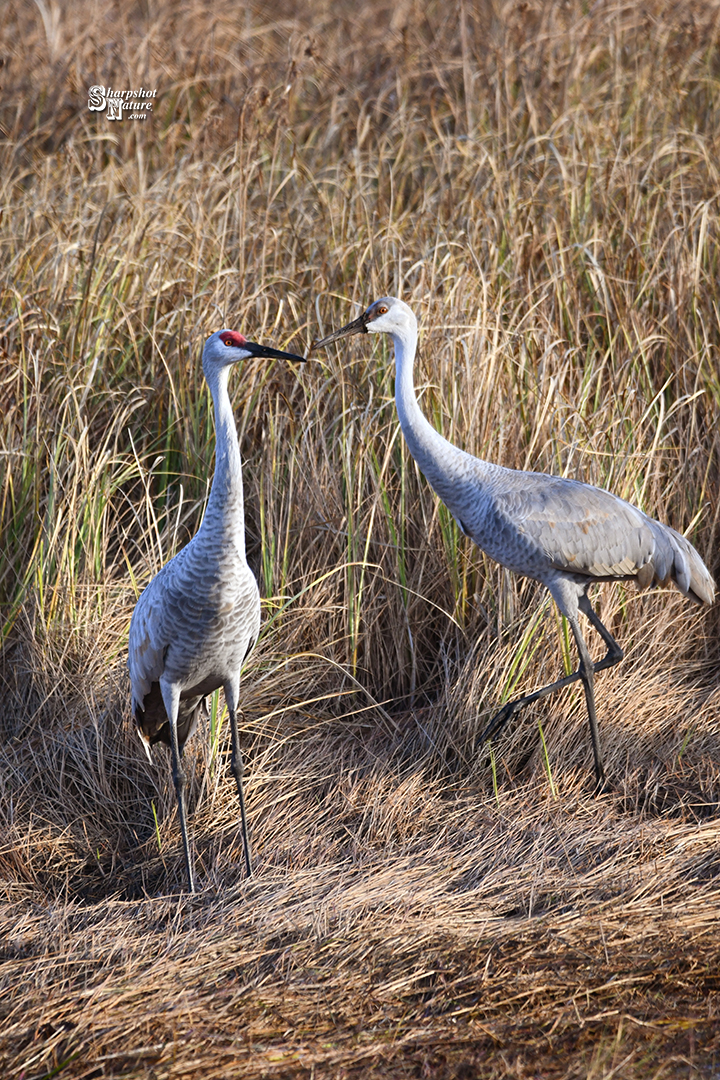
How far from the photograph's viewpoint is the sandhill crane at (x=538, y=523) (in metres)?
3.59

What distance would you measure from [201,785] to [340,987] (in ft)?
3.70

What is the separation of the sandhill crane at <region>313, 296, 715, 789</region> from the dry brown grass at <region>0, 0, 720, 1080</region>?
10.6 inches

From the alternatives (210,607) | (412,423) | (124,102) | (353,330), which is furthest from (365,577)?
(124,102)

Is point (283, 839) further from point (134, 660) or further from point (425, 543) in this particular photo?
point (425, 543)

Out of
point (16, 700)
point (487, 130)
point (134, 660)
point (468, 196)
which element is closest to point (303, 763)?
point (134, 660)

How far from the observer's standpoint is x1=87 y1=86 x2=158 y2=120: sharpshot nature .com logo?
227 inches

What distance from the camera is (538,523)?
3.58m

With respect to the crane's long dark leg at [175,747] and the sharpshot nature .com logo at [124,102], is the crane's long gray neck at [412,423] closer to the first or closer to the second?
the crane's long dark leg at [175,747]

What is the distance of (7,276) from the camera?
4723 mm

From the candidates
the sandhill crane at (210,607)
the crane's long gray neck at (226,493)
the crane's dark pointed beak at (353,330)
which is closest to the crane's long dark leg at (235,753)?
the sandhill crane at (210,607)

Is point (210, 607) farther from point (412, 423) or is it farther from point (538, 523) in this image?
point (538, 523)

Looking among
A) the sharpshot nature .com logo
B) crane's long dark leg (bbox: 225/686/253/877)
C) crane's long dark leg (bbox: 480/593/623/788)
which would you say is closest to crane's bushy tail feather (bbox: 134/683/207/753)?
crane's long dark leg (bbox: 225/686/253/877)

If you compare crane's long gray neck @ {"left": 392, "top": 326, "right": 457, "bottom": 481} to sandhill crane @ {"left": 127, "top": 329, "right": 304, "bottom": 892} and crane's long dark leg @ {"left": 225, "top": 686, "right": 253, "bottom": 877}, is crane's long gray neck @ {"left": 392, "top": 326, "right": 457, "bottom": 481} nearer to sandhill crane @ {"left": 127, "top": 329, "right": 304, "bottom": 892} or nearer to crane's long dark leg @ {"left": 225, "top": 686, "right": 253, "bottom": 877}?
sandhill crane @ {"left": 127, "top": 329, "right": 304, "bottom": 892}

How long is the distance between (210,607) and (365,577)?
1.08 metres
